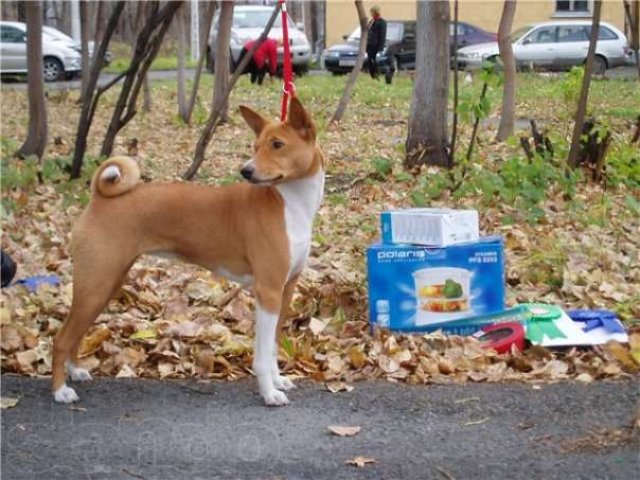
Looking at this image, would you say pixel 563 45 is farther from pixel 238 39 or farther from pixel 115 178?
pixel 115 178

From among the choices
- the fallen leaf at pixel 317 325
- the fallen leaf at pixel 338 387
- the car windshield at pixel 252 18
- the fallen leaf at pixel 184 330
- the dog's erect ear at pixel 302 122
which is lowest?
the fallen leaf at pixel 338 387

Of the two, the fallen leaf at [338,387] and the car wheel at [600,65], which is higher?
the car wheel at [600,65]

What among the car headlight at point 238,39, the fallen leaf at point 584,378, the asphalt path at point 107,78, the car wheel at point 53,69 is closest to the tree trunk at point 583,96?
the fallen leaf at point 584,378

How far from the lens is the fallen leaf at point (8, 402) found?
208 inches

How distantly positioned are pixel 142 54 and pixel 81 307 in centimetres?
510

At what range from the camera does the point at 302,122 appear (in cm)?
532

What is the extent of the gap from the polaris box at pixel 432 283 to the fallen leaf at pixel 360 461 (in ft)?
6.01

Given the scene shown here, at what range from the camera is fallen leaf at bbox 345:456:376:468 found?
446 centimetres

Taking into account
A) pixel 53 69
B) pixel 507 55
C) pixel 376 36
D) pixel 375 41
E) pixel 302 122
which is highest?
pixel 376 36

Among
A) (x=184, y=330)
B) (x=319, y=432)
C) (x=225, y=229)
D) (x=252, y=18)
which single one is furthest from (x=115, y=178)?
(x=252, y=18)

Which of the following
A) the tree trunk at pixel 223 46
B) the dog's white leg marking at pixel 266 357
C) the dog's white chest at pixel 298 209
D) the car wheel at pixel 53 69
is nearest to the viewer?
the dog's white leg marking at pixel 266 357

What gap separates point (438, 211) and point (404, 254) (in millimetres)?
330

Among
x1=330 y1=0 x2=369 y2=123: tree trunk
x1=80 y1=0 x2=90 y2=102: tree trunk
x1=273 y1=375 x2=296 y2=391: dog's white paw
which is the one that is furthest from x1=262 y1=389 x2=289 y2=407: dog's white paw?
x1=330 y1=0 x2=369 y2=123: tree trunk

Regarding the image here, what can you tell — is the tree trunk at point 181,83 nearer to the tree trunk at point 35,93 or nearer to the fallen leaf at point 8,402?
the tree trunk at point 35,93
